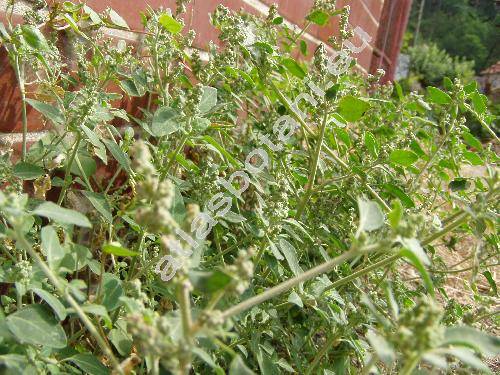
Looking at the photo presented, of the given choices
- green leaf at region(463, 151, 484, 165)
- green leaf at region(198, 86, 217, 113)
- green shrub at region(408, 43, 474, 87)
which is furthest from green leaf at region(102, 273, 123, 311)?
green shrub at region(408, 43, 474, 87)

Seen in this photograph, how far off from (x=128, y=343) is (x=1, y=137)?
48 cm

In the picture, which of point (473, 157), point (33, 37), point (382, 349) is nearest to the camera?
point (382, 349)

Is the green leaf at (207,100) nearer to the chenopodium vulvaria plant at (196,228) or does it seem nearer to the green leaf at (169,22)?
the chenopodium vulvaria plant at (196,228)

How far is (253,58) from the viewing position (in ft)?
4.42

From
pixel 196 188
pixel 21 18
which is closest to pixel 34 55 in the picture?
pixel 21 18

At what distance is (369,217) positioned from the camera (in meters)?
0.76

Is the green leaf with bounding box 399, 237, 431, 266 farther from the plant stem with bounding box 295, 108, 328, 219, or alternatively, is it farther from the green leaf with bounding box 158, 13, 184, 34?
the green leaf with bounding box 158, 13, 184, 34

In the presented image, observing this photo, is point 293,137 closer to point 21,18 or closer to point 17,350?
point 21,18

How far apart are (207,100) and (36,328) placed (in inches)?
19.9

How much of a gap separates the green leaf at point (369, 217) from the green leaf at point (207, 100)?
0.39 m

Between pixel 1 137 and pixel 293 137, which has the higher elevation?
pixel 293 137

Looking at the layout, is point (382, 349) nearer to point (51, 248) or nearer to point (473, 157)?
point (51, 248)

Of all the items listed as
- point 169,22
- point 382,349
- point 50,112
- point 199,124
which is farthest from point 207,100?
point 382,349

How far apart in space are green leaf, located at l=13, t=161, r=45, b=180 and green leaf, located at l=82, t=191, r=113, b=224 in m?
0.09
